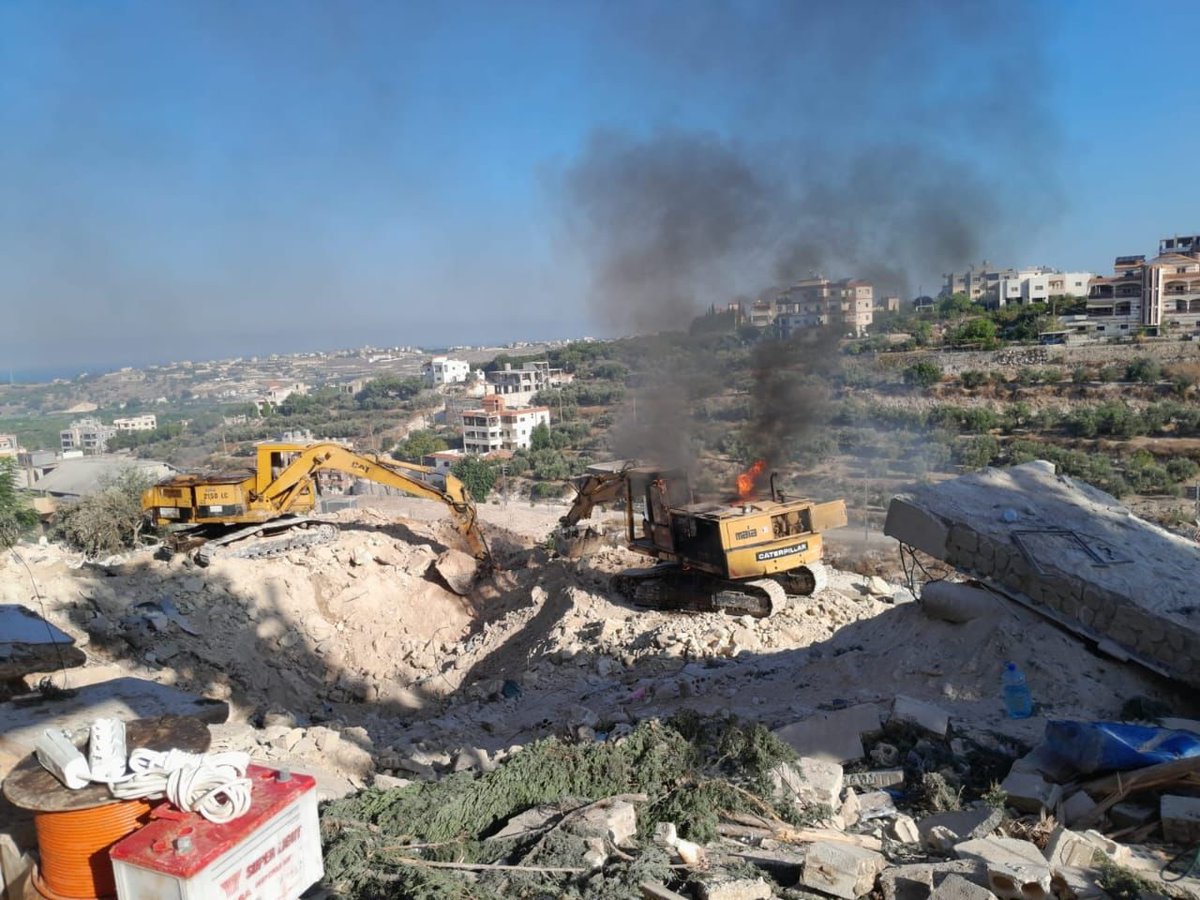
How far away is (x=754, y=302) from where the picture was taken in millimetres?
15508

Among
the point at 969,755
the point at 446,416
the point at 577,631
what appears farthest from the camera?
the point at 446,416

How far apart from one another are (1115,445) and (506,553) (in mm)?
23612

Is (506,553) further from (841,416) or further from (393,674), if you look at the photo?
(841,416)

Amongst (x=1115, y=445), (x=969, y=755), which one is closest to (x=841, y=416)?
(x=1115, y=445)

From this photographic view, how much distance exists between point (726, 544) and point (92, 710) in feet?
25.9

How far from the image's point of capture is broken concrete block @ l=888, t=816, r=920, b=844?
15.6 feet

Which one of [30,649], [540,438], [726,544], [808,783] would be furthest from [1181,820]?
[540,438]

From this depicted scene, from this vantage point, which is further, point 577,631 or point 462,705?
point 577,631

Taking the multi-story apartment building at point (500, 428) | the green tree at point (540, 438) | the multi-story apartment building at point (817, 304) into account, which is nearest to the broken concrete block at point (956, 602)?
the multi-story apartment building at point (817, 304)

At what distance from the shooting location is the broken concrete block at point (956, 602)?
7.84 metres

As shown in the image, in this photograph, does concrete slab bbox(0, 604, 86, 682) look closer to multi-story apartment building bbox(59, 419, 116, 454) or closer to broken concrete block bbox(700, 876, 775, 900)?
broken concrete block bbox(700, 876, 775, 900)

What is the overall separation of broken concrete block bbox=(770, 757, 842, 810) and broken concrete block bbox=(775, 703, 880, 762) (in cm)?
40

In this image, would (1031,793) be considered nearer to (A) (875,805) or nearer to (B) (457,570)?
(A) (875,805)

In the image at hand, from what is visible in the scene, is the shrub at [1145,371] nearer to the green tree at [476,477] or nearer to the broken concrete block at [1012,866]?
the green tree at [476,477]
